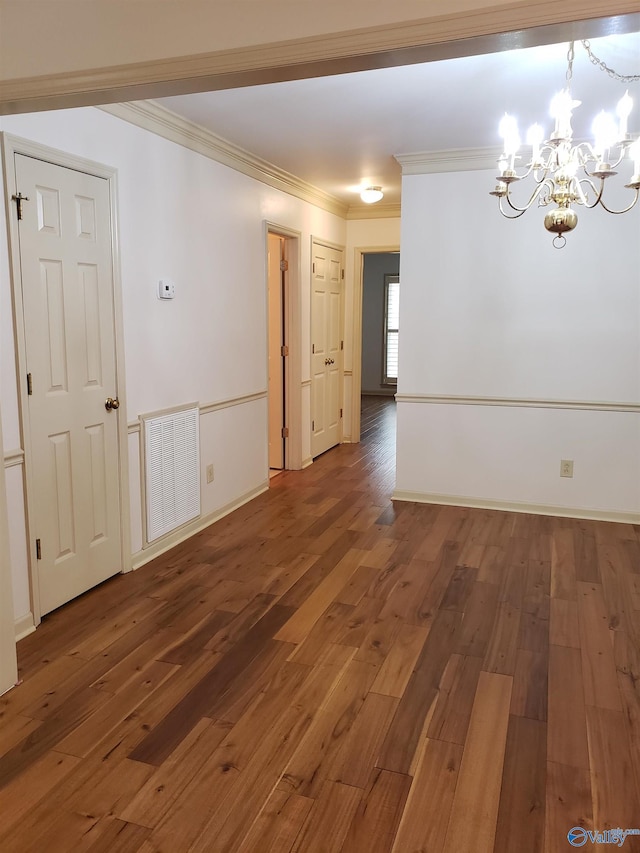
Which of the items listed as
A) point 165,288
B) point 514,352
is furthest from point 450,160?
point 165,288

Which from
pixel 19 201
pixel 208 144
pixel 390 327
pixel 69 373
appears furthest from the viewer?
pixel 390 327

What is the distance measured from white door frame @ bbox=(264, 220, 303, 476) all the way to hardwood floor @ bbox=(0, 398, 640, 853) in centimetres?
211

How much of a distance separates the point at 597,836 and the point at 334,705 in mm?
937

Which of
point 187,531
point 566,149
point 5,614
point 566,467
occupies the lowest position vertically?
point 187,531

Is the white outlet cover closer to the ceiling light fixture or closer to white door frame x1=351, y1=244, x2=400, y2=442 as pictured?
the ceiling light fixture

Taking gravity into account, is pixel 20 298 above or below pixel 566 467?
above

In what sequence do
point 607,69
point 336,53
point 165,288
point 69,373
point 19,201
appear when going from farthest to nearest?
point 165,288 → point 69,373 → point 607,69 → point 19,201 → point 336,53

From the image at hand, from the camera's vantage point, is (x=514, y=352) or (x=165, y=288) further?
Result: (x=514, y=352)

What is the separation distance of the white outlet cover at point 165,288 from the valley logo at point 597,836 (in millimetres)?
3184

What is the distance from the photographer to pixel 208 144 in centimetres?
416

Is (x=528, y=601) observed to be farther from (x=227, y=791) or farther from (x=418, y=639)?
(x=227, y=791)

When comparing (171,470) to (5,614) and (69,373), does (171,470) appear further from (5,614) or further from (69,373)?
(5,614)

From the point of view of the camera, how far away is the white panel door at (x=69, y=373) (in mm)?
2891

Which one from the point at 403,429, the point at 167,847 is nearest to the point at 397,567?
the point at 403,429
